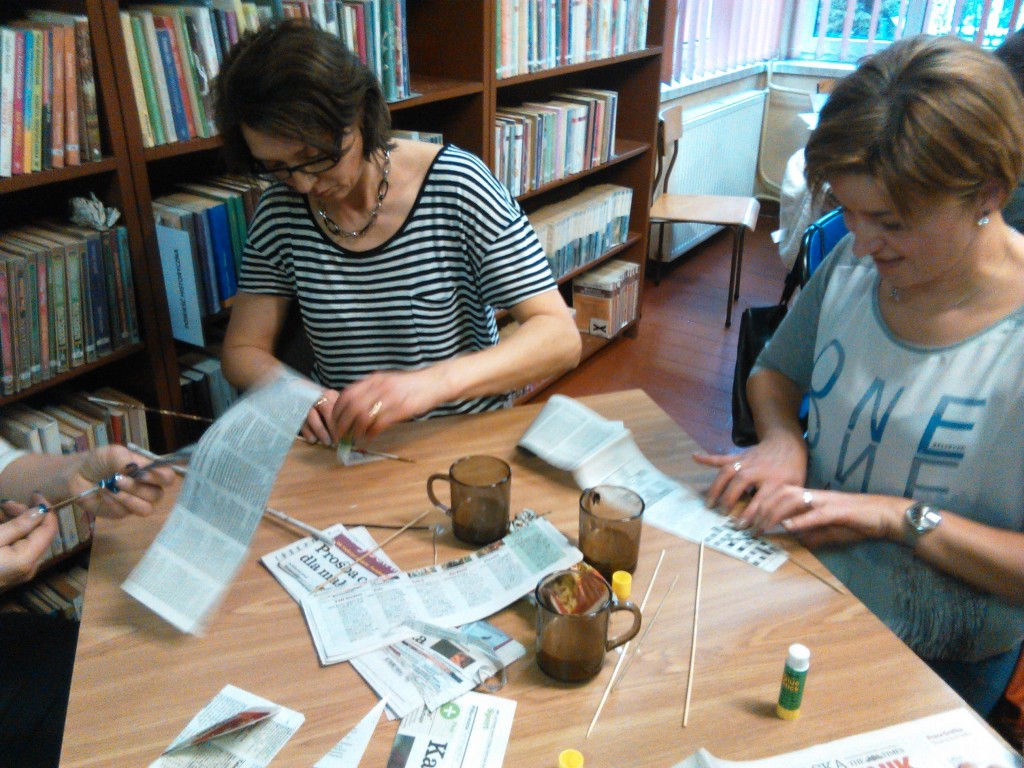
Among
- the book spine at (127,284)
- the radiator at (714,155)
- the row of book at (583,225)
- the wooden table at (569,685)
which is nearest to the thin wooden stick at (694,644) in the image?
the wooden table at (569,685)

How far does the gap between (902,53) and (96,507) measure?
127 cm

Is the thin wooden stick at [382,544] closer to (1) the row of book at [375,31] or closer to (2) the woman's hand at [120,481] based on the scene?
(2) the woman's hand at [120,481]

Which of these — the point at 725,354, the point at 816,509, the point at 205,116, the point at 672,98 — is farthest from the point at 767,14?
the point at 816,509

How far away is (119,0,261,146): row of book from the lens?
1566mm

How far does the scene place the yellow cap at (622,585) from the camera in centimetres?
99

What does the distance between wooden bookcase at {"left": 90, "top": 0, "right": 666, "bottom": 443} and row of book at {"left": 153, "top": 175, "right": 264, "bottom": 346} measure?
38 mm

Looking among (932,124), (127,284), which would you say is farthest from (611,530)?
(127,284)

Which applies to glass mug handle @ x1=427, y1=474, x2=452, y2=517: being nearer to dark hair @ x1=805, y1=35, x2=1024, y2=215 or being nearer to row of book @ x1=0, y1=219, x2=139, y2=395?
dark hair @ x1=805, y1=35, x2=1024, y2=215

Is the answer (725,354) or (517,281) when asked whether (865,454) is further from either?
(725,354)

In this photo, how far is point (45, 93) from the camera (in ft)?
4.76

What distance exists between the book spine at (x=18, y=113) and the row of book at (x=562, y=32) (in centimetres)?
142

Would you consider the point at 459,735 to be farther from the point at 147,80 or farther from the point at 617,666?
the point at 147,80

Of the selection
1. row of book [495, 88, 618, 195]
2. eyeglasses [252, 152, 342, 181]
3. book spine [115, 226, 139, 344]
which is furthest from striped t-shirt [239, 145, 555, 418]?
row of book [495, 88, 618, 195]

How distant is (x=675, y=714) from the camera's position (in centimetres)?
86
